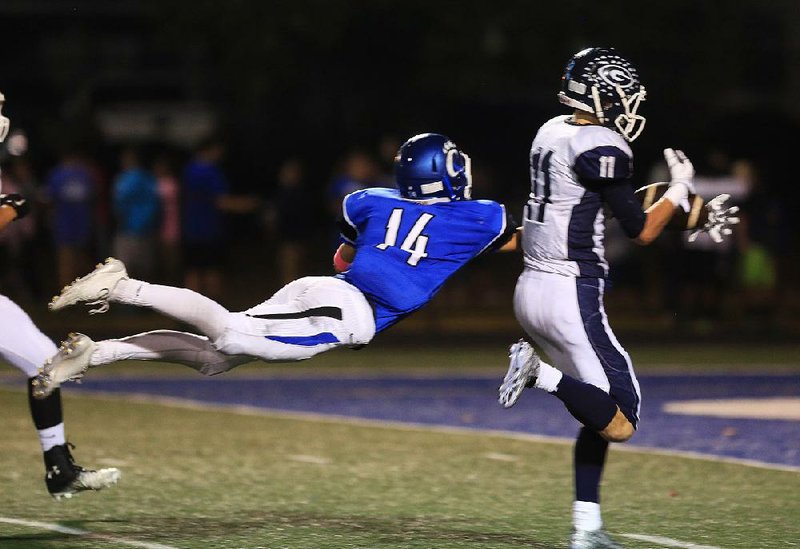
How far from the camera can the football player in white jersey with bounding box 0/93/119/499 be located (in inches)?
266

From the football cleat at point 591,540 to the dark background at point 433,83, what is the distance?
13.9 m

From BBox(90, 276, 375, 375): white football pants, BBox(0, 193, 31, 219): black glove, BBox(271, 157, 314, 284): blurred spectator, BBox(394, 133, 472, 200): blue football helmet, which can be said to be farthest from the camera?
BBox(271, 157, 314, 284): blurred spectator

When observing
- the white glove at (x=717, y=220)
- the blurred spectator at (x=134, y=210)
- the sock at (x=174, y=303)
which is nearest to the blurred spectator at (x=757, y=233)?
the blurred spectator at (x=134, y=210)

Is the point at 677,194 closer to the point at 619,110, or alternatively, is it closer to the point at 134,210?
the point at 619,110

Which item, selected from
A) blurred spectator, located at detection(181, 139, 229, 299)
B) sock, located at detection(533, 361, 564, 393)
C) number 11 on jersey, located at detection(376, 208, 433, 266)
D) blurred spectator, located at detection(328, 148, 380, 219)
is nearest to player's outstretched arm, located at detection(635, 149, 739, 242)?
sock, located at detection(533, 361, 564, 393)

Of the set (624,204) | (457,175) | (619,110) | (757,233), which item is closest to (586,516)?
(624,204)

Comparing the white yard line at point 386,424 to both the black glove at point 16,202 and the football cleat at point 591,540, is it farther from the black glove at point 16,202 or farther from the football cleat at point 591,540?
the black glove at point 16,202

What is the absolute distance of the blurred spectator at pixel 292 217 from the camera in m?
17.3

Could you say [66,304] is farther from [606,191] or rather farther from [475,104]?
[475,104]

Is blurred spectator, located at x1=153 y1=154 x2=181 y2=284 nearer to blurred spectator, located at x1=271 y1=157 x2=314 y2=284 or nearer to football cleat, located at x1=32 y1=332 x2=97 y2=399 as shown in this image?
blurred spectator, located at x1=271 y1=157 x2=314 y2=284

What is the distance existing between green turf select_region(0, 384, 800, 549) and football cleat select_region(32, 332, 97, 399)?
69cm

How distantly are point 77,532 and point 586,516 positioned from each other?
6.83 ft

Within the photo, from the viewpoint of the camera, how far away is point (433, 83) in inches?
1043

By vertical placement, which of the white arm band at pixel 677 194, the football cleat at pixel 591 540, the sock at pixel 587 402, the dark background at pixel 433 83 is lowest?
the football cleat at pixel 591 540
